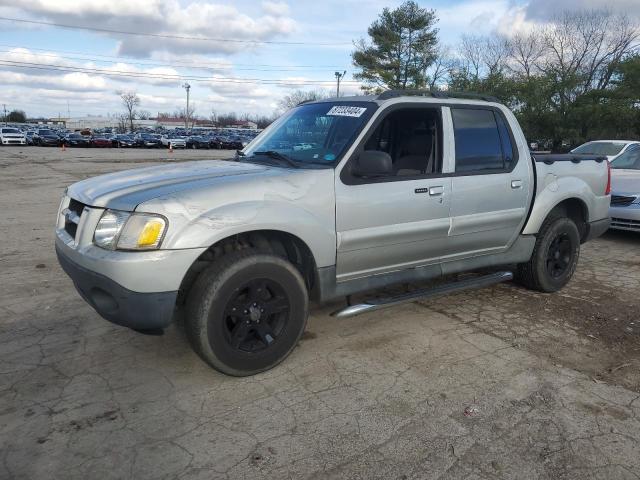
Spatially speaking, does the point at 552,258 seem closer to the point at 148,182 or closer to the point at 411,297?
the point at 411,297

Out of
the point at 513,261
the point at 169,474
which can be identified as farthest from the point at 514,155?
the point at 169,474

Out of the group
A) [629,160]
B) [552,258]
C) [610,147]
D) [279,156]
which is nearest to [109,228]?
[279,156]

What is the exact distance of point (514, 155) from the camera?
15.5 ft

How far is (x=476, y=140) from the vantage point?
4.50 metres

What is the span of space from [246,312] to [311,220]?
74 centimetres

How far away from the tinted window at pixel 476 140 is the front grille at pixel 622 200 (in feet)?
15.1

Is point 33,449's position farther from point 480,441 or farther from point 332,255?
point 480,441

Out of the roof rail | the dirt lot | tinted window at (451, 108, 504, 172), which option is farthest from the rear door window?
the dirt lot

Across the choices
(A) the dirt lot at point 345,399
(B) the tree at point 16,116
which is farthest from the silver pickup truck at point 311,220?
(B) the tree at point 16,116

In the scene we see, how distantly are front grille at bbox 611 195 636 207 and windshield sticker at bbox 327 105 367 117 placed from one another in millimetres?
6027

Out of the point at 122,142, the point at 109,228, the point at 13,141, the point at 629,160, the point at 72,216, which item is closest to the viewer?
the point at 109,228

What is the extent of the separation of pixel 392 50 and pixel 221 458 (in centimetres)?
4473

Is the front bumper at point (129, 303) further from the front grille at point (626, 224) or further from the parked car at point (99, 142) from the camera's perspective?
the parked car at point (99, 142)

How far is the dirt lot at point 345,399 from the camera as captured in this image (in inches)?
102
